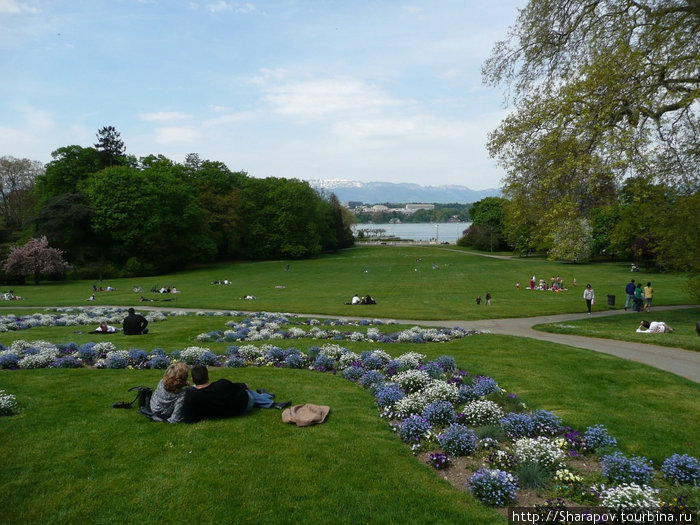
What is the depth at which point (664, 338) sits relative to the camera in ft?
63.9

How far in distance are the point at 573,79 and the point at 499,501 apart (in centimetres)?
2151

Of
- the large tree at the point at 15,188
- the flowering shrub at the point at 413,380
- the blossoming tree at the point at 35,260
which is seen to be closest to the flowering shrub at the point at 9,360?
the flowering shrub at the point at 413,380

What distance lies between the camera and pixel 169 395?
956cm

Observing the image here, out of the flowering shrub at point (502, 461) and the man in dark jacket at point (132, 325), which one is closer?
the flowering shrub at point (502, 461)

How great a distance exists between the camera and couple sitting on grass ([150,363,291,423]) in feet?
30.6

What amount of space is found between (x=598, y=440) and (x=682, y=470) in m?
1.43

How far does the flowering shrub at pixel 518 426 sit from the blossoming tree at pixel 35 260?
66.4m

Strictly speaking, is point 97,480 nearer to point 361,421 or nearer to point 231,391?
point 231,391

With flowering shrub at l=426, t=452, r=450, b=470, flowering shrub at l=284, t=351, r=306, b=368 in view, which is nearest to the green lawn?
flowering shrub at l=426, t=452, r=450, b=470

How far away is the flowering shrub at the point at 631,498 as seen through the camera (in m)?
6.07

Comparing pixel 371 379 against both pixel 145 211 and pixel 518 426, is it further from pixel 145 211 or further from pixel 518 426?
pixel 145 211

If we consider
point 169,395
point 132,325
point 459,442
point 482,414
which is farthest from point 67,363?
point 482,414

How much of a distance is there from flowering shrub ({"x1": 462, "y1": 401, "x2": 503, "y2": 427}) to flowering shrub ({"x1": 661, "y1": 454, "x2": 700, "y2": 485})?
310 cm

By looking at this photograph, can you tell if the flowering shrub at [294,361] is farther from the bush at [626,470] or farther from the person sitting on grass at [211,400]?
the bush at [626,470]
